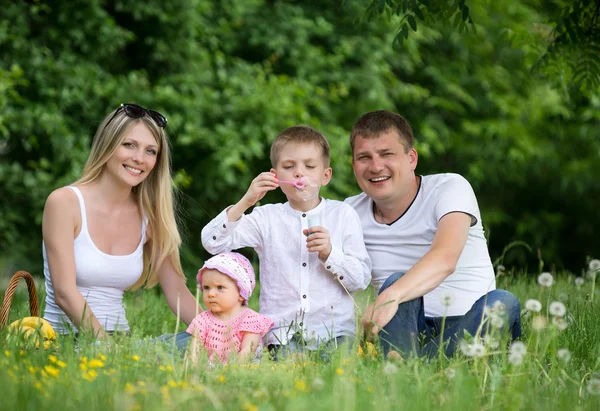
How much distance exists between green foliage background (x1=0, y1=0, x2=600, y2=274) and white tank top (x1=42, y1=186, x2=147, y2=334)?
7.32 feet

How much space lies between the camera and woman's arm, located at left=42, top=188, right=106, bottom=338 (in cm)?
375

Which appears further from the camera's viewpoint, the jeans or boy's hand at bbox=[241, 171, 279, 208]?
boy's hand at bbox=[241, 171, 279, 208]

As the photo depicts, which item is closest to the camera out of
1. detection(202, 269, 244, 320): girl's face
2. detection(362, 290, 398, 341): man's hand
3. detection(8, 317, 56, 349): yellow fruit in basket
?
detection(8, 317, 56, 349): yellow fruit in basket

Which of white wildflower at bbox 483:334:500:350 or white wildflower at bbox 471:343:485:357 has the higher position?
white wildflower at bbox 483:334:500:350

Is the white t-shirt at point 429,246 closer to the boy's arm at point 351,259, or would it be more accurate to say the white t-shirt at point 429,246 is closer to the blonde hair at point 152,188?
the boy's arm at point 351,259

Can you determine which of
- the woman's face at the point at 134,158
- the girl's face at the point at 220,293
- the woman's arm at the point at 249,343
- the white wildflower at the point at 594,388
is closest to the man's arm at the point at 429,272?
the woman's arm at the point at 249,343

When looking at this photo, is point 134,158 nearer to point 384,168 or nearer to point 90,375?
point 384,168

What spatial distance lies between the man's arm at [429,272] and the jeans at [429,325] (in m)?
0.07

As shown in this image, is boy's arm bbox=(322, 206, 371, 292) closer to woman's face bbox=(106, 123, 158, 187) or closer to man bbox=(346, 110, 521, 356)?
man bbox=(346, 110, 521, 356)

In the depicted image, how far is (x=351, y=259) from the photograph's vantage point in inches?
146

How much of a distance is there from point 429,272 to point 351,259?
0.41 metres

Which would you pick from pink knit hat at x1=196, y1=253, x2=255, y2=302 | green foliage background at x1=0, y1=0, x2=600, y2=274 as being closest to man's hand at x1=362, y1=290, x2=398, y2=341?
pink knit hat at x1=196, y1=253, x2=255, y2=302

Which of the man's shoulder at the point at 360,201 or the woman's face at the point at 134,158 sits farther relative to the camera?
the man's shoulder at the point at 360,201

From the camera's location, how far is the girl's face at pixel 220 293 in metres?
3.67
